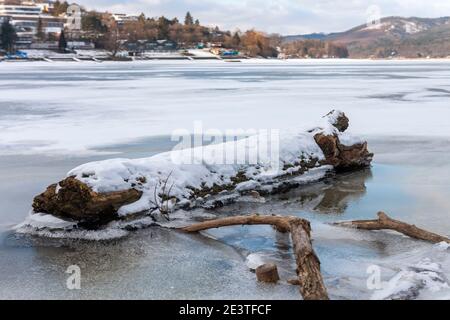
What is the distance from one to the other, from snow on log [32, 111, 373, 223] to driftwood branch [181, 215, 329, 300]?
1.00 m

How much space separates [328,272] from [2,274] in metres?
3.38

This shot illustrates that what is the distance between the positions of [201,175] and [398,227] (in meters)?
3.11

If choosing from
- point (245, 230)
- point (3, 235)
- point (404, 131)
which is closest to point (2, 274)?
point (3, 235)

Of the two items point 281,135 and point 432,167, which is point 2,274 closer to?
point 281,135

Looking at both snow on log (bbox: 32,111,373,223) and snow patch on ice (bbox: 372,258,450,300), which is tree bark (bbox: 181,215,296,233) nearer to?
snow on log (bbox: 32,111,373,223)

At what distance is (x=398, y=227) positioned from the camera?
7133 mm

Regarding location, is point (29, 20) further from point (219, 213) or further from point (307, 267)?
point (307, 267)

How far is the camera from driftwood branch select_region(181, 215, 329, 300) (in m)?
5.19

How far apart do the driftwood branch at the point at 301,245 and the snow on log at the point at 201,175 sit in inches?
39.2

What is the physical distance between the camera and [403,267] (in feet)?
20.1

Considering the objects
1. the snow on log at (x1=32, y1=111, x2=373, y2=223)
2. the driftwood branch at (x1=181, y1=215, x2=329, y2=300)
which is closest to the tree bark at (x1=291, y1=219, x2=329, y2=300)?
the driftwood branch at (x1=181, y1=215, x2=329, y2=300)

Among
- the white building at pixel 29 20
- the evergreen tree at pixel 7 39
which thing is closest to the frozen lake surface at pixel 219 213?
the evergreen tree at pixel 7 39

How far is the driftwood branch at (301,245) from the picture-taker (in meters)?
5.19

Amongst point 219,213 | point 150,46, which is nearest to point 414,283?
point 219,213
